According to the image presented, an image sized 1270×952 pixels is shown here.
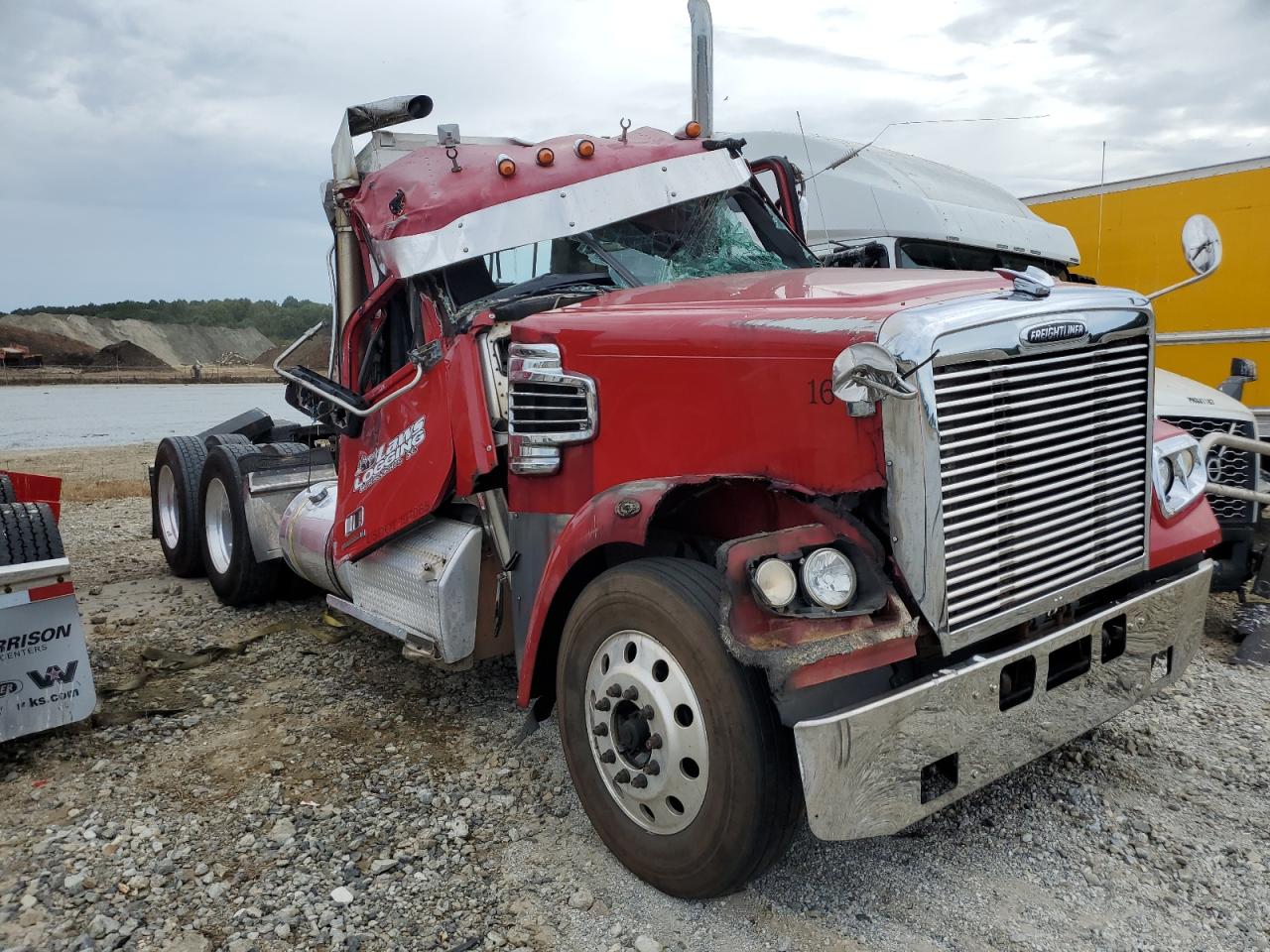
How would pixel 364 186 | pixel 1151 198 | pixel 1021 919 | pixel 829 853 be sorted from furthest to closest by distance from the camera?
pixel 1151 198 < pixel 364 186 < pixel 829 853 < pixel 1021 919

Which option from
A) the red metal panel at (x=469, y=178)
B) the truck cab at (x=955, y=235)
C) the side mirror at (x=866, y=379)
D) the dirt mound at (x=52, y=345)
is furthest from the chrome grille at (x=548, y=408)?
the dirt mound at (x=52, y=345)

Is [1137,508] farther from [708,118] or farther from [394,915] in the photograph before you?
[708,118]

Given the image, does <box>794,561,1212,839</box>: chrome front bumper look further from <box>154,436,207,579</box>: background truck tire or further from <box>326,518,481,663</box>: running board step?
<box>154,436,207,579</box>: background truck tire

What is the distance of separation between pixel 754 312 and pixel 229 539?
4.87m

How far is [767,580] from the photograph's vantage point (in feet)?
8.29

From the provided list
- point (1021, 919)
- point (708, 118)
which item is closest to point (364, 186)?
point (708, 118)

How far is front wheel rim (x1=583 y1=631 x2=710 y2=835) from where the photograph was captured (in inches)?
108

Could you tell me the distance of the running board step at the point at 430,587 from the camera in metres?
3.93

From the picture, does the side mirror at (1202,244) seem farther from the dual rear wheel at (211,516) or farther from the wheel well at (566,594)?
the dual rear wheel at (211,516)

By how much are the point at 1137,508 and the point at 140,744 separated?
4066 millimetres

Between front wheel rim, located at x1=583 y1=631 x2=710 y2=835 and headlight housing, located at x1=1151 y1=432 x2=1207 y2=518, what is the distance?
77.1 inches

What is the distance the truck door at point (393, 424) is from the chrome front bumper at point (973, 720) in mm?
2085

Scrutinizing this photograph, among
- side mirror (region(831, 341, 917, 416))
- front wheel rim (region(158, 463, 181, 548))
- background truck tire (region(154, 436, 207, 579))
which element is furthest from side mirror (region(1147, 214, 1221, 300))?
front wheel rim (region(158, 463, 181, 548))

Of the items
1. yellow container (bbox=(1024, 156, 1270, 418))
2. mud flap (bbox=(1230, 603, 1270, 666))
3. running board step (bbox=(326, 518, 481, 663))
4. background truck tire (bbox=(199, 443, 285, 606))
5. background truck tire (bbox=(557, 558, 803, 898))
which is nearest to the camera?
background truck tire (bbox=(557, 558, 803, 898))
